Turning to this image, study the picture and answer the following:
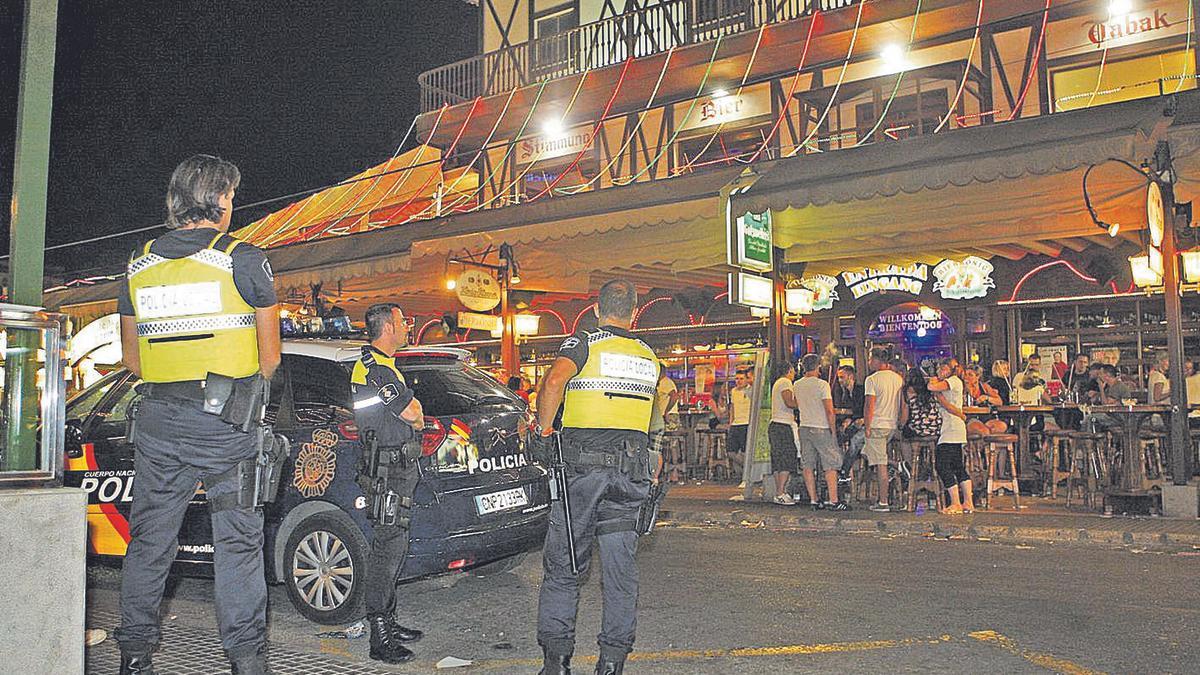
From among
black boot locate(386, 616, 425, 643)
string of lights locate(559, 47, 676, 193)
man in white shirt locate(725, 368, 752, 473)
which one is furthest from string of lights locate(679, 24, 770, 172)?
black boot locate(386, 616, 425, 643)

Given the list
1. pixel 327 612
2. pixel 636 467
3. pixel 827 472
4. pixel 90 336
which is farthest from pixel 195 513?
pixel 90 336

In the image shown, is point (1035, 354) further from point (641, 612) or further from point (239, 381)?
point (239, 381)

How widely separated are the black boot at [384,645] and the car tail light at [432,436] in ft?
3.50

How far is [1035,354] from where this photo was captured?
1752 cm

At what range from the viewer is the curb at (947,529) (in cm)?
978

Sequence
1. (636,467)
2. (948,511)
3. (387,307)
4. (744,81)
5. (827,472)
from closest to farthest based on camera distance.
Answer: (636,467), (387,307), (948,511), (827,472), (744,81)

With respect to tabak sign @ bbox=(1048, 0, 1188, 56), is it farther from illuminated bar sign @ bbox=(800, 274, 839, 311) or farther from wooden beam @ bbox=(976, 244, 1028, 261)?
illuminated bar sign @ bbox=(800, 274, 839, 311)

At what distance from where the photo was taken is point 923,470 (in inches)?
494

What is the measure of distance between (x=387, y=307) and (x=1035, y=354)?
1443cm

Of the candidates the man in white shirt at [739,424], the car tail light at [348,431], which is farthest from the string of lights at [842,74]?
the car tail light at [348,431]

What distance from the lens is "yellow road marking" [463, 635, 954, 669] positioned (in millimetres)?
5387

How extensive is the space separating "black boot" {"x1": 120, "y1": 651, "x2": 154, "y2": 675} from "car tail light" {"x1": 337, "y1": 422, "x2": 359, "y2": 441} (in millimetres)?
2156

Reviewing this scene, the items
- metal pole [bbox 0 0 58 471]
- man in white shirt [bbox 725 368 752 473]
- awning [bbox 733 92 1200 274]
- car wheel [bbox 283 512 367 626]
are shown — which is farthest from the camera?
man in white shirt [bbox 725 368 752 473]

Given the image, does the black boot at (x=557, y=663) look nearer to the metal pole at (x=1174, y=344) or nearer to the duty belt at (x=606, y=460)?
the duty belt at (x=606, y=460)
